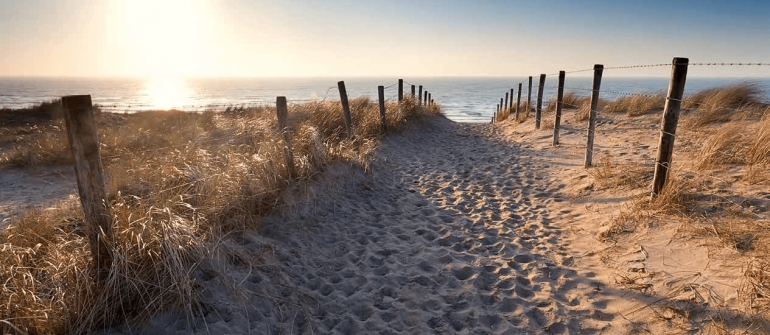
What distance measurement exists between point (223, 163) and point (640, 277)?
4.98 m

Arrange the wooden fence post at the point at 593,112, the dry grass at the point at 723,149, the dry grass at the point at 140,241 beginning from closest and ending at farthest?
the dry grass at the point at 140,241 → the dry grass at the point at 723,149 → the wooden fence post at the point at 593,112

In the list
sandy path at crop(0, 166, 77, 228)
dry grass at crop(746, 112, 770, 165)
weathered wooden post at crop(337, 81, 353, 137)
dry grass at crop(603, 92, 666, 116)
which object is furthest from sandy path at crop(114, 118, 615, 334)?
dry grass at crop(603, 92, 666, 116)

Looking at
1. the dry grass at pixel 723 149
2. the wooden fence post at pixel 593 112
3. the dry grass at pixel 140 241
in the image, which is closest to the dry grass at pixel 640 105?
the wooden fence post at pixel 593 112

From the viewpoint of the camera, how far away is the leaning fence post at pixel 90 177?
2502mm

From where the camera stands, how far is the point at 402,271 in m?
3.94

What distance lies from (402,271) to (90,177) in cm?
280

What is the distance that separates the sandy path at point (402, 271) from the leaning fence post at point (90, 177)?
681mm

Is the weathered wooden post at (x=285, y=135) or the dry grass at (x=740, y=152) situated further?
the weathered wooden post at (x=285, y=135)

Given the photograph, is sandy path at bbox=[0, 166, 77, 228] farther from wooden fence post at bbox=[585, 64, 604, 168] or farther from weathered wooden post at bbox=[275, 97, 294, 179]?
wooden fence post at bbox=[585, 64, 604, 168]

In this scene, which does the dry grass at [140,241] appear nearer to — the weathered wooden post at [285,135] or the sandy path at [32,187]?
the weathered wooden post at [285,135]

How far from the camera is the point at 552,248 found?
440cm

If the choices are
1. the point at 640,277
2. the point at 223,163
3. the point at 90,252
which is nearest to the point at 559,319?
the point at 640,277

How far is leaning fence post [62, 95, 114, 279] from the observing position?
2.50 meters

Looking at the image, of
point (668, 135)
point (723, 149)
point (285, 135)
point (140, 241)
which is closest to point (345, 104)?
point (285, 135)
